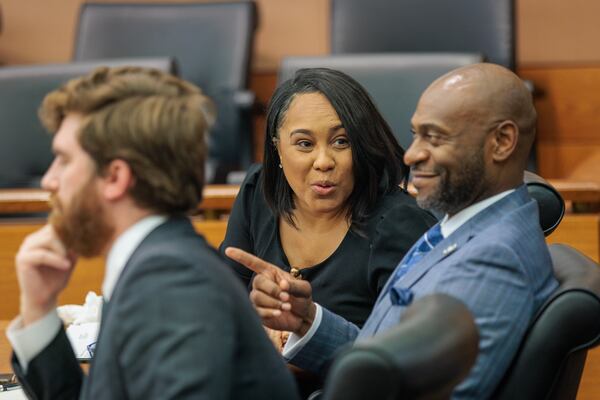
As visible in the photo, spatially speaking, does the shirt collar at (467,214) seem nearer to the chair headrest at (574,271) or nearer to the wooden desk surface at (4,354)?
the chair headrest at (574,271)

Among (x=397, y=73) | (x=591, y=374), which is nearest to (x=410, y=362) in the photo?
(x=591, y=374)

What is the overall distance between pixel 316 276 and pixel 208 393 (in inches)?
36.2

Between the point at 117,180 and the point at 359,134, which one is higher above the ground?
the point at 117,180

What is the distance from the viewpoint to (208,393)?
1.07m

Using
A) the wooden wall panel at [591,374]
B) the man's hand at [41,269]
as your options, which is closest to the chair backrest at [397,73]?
the wooden wall panel at [591,374]

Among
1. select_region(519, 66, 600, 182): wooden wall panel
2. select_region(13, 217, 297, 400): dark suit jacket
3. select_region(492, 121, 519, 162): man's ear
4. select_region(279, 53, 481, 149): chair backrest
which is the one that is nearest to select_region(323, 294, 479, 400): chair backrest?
select_region(13, 217, 297, 400): dark suit jacket

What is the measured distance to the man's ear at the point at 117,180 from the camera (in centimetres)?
118

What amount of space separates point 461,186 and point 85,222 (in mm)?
553

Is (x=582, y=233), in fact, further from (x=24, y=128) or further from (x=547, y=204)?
(x=24, y=128)

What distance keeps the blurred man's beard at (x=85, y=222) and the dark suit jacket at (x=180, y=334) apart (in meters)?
0.07

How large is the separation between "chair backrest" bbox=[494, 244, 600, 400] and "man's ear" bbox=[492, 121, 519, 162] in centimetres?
22

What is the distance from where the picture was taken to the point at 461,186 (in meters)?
1.50

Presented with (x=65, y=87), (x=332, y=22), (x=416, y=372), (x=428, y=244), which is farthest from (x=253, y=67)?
(x=416, y=372)

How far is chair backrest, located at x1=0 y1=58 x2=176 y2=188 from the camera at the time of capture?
3590 mm
